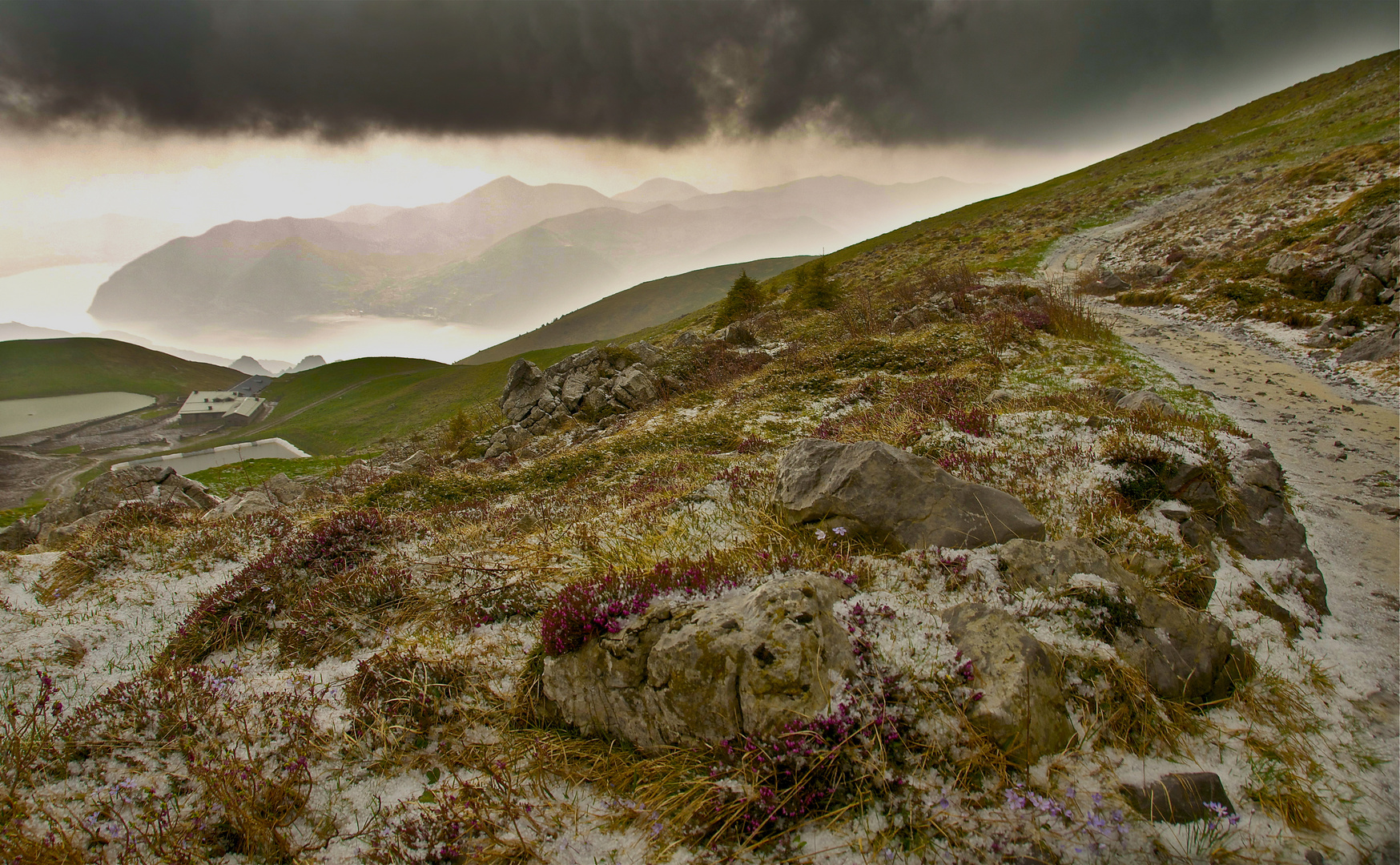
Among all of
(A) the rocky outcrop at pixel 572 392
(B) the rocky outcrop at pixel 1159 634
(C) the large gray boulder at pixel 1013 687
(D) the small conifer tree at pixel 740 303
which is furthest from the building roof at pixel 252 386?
(B) the rocky outcrop at pixel 1159 634

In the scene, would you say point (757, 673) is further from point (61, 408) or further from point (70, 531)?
point (61, 408)

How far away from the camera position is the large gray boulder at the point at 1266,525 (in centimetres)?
581

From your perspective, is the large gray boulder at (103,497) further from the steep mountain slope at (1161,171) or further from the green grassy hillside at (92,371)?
the green grassy hillside at (92,371)

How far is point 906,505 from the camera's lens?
18.6 feet

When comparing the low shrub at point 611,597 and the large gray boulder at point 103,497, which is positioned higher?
the large gray boulder at point 103,497

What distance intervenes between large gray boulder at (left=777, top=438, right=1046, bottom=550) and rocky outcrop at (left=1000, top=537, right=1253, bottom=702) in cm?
66

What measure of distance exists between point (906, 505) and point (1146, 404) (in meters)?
7.71

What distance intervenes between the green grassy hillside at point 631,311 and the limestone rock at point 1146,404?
479ft

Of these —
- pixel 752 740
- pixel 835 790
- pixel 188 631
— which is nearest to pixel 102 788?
pixel 188 631

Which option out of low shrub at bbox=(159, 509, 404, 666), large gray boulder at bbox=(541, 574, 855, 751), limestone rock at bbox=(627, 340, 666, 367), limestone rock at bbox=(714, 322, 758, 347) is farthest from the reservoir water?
large gray boulder at bbox=(541, 574, 855, 751)

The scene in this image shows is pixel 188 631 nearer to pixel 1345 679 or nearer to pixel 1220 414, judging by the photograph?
pixel 1345 679

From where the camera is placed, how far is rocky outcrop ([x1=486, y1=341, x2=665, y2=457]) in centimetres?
2081

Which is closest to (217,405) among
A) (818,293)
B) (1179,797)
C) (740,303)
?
(740,303)

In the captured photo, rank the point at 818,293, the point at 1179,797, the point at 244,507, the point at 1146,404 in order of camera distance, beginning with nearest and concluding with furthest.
A: the point at 1179,797
the point at 1146,404
the point at 244,507
the point at 818,293
